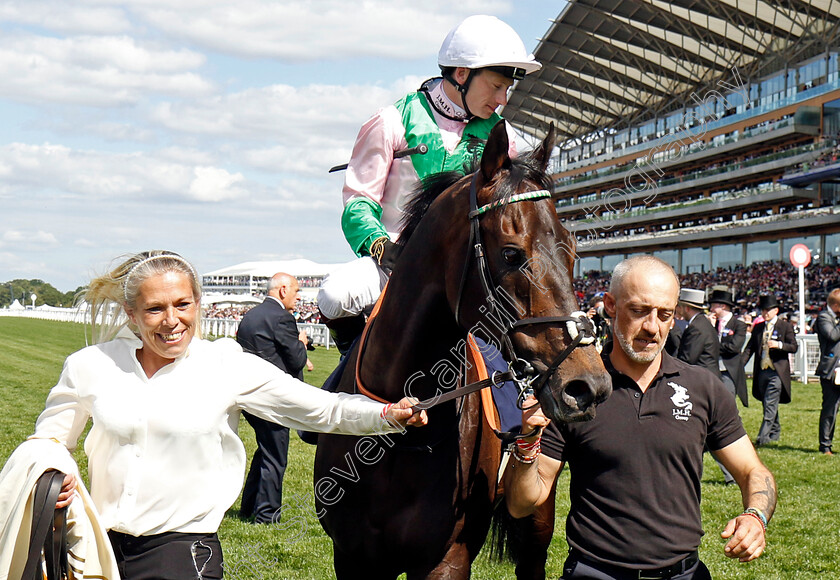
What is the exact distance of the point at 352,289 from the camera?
288 cm

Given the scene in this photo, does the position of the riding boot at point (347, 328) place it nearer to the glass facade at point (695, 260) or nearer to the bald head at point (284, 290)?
the bald head at point (284, 290)

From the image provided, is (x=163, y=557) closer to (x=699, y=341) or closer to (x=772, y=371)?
(x=699, y=341)

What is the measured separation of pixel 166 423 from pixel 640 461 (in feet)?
4.65

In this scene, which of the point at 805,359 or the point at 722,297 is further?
the point at 805,359

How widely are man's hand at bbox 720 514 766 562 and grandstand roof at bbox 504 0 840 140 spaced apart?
27.8 metres

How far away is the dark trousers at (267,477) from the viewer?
583cm

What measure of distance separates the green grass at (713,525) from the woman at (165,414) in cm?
155

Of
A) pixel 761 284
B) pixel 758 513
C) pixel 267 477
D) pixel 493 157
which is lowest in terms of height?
pixel 267 477

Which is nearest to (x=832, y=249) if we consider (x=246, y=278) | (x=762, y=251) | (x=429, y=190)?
(x=762, y=251)

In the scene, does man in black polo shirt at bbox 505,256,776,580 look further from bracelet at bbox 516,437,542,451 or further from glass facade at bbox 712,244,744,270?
glass facade at bbox 712,244,744,270

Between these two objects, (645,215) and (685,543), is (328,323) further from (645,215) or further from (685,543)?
(645,215)

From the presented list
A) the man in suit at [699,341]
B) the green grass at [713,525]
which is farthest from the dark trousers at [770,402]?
the man in suit at [699,341]

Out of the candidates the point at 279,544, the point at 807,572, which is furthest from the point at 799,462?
the point at 279,544

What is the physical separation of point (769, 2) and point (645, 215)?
12376 millimetres
